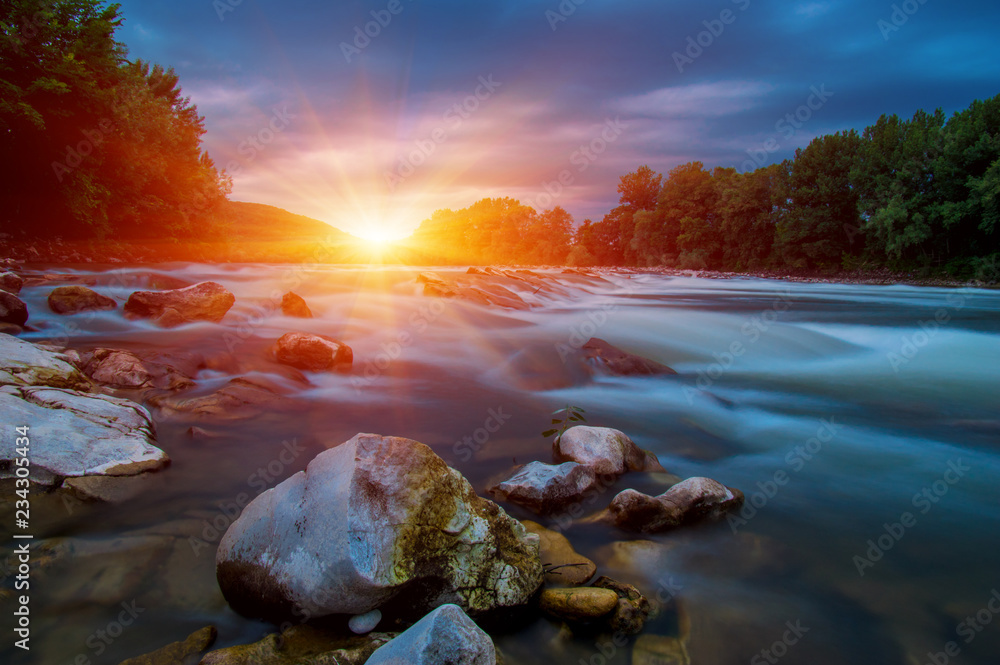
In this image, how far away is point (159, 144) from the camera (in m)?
27.1

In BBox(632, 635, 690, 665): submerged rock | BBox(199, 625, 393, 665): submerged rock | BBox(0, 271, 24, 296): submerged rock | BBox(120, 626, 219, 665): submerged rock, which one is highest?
BBox(0, 271, 24, 296): submerged rock

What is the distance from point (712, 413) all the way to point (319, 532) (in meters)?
6.12

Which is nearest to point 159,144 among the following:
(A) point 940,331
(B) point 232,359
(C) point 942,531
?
(B) point 232,359

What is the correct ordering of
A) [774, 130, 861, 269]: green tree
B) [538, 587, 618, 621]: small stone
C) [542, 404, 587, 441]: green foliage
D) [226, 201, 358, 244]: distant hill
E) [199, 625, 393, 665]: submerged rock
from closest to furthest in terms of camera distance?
1. [199, 625, 393, 665]: submerged rock
2. [538, 587, 618, 621]: small stone
3. [542, 404, 587, 441]: green foliage
4. [774, 130, 861, 269]: green tree
5. [226, 201, 358, 244]: distant hill

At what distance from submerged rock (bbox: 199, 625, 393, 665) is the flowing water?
0.30 m

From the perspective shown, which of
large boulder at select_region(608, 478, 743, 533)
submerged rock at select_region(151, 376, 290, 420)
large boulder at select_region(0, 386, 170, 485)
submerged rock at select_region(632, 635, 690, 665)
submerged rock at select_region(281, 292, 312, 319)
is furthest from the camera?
submerged rock at select_region(281, 292, 312, 319)

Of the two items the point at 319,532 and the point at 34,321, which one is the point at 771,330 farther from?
the point at 34,321

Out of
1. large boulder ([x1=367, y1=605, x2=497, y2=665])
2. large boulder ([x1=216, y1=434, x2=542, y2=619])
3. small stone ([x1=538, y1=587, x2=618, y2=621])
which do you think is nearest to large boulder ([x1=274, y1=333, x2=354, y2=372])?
large boulder ([x1=216, y1=434, x2=542, y2=619])

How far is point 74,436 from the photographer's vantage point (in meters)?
3.81

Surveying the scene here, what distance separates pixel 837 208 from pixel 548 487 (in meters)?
55.5

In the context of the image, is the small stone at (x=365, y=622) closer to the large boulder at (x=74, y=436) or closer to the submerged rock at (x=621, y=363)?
the large boulder at (x=74, y=436)

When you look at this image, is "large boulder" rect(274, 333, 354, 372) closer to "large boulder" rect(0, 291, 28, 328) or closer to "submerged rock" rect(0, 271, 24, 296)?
"large boulder" rect(0, 291, 28, 328)

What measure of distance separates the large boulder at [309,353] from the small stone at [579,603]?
5963 millimetres

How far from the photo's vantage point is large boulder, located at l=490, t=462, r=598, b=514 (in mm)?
4116
